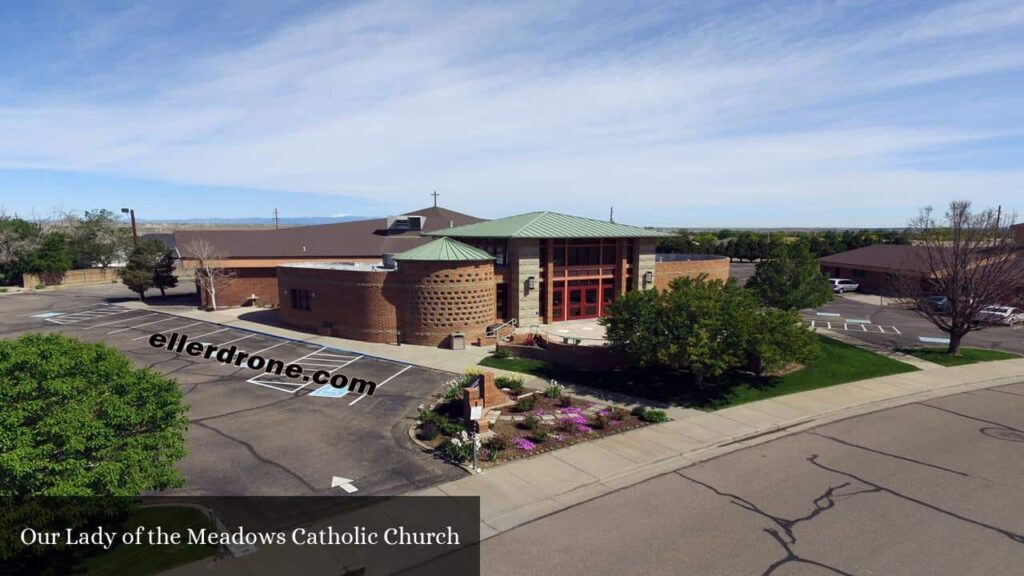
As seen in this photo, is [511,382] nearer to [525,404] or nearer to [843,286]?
[525,404]

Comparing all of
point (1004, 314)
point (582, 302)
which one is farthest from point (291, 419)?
point (1004, 314)

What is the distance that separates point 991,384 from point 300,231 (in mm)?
50563

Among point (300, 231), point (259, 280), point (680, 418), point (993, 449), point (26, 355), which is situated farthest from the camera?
point (300, 231)

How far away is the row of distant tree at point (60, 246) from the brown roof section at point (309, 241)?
23226mm

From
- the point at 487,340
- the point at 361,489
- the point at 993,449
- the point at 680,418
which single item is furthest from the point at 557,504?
the point at 487,340

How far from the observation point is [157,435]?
10758 millimetres

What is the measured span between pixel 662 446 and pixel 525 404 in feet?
17.8

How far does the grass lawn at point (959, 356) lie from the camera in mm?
26969

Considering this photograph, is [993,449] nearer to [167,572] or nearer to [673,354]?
[673,354]

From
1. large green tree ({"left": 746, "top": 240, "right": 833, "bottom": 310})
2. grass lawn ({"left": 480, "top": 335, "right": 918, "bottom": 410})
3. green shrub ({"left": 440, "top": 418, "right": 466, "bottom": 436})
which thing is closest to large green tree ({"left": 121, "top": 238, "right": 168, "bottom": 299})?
grass lawn ({"left": 480, "top": 335, "right": 918, "bottom": 410})

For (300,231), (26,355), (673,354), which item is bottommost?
(673,354)

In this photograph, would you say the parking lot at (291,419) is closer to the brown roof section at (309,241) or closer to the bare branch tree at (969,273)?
the brown roof section at (309,241)

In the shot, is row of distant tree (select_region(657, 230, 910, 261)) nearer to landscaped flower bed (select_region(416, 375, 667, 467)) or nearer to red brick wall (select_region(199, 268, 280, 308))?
red brick wall (select_region(199, 268, 280, 308))

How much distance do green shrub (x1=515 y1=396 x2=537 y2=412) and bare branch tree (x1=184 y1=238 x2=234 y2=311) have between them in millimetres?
31360
